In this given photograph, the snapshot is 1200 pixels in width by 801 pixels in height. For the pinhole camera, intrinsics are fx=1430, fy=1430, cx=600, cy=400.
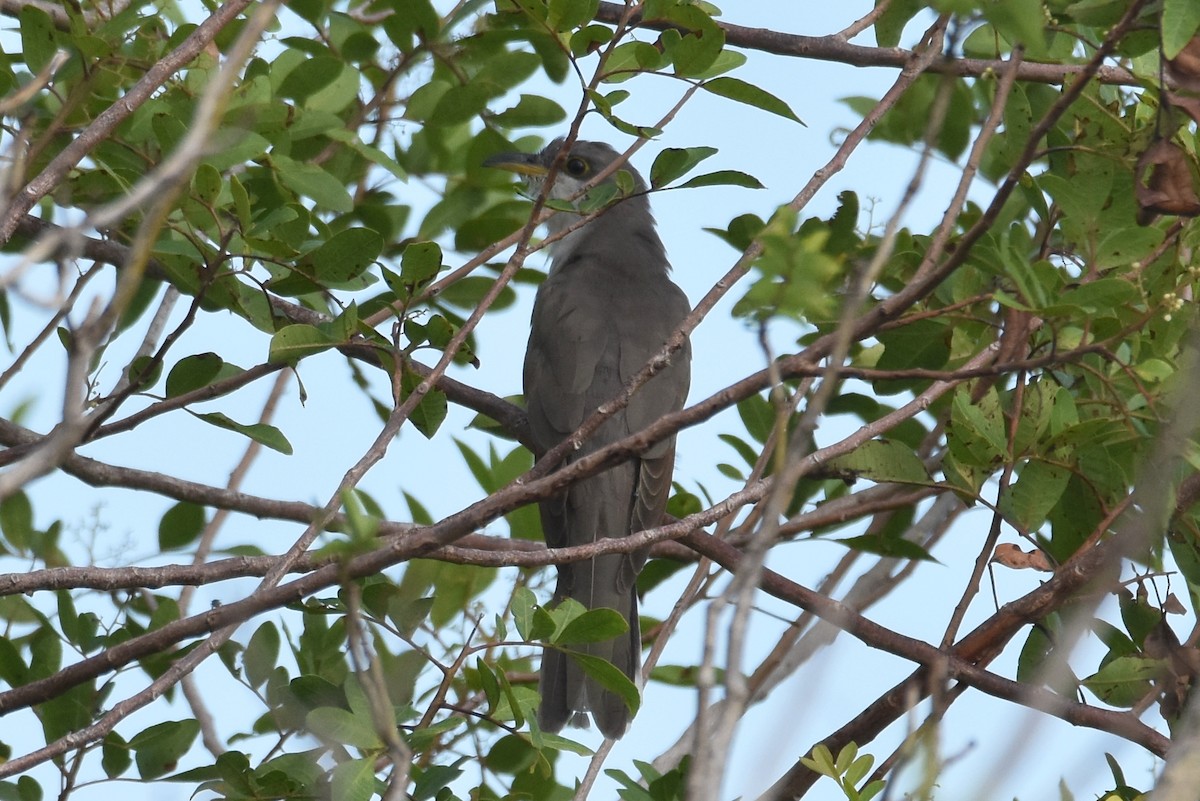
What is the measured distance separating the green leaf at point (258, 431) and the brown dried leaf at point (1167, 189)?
2.19 meters

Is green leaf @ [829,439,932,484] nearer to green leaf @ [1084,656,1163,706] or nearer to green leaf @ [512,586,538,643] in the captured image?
green leaf @ [1084,656,1163,706]

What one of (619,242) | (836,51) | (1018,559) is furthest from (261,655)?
(619,242)

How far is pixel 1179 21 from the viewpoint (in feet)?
8.52

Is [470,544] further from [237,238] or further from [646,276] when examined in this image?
[646,276]

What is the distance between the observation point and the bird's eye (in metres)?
7.38

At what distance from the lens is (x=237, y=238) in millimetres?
3904

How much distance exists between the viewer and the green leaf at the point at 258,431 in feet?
12.2

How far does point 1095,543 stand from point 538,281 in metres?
2.53

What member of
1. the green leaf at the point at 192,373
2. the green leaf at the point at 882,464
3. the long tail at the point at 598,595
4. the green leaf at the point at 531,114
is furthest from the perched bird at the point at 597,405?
the green leaf at the point at 192,373

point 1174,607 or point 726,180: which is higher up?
point 726,180

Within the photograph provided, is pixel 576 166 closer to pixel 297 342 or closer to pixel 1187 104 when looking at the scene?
pixel 297 342

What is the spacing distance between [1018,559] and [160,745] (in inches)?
89.7

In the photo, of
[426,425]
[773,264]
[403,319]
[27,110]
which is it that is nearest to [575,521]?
[426,425]

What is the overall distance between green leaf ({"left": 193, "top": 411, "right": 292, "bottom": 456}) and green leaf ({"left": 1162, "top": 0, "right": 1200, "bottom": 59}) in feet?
7.64
